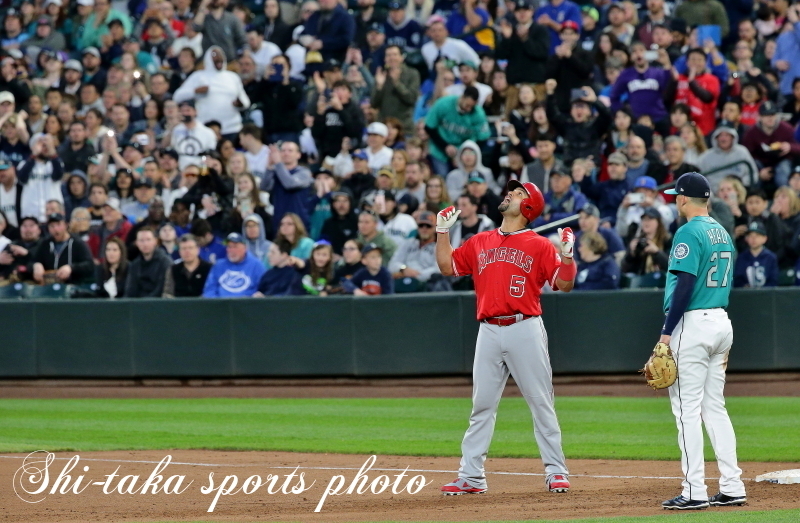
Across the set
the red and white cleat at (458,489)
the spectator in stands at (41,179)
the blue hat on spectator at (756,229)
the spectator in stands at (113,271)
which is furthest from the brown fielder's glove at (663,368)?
the spectator in stands at (41,179)

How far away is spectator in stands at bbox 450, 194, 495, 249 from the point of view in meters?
15.6

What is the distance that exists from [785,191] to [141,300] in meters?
8.01

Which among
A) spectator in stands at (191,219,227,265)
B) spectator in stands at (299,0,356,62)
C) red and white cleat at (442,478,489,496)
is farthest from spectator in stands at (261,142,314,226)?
red and white cleat at (442,478,489,496)

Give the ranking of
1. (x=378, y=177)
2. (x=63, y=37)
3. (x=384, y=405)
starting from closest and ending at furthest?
1. (x=384, y=405)
2. (x=378, y=177)
3. (x=63, y=37)

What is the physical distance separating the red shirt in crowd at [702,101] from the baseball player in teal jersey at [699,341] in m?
10.9

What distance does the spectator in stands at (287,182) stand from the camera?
17.2m

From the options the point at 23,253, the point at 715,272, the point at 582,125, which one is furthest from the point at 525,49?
the point at 715,272

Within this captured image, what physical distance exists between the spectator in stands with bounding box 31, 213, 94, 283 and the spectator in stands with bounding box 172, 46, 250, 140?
386cm

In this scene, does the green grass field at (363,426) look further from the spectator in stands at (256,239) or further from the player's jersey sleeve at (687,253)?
the player's jersey sleeve at (687,253)

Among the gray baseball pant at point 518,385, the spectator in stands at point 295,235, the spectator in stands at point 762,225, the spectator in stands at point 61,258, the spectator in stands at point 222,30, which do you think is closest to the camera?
the gray baseball pant at point 518,385

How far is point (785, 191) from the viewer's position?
15.0 m

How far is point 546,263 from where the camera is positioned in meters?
7.98

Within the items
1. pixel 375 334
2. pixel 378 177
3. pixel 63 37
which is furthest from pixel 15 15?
pixel 375 334

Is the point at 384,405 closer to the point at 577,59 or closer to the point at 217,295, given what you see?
the point at 217,295
